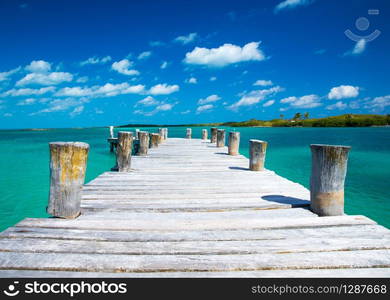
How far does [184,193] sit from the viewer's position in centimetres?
484

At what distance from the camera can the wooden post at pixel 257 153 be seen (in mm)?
6973

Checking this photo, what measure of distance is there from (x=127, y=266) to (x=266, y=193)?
10.6 ft

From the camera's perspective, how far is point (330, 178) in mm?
3609

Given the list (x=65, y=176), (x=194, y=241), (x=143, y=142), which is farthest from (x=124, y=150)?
(x=194, y=241)

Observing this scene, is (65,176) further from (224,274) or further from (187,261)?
(224,274)

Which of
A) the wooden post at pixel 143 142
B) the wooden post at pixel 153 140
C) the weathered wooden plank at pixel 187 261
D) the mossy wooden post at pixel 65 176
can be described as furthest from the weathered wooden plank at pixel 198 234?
the wooden post at pixel 153 140

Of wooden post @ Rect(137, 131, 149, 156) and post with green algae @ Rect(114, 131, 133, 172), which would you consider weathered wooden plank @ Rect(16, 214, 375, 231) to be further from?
wooden post @ Rect(137, 131, 149, 156)

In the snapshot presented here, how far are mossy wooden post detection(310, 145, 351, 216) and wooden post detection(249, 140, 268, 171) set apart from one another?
3270 mm

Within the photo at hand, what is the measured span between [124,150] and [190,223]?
412 cm

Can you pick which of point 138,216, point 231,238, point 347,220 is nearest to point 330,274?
point 231,238

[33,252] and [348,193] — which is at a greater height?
[33,252]

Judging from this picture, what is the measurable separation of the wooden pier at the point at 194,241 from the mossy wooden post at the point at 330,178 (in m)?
0.25

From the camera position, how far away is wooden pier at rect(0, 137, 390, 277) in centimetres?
224

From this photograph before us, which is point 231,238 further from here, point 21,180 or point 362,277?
point 21,180
